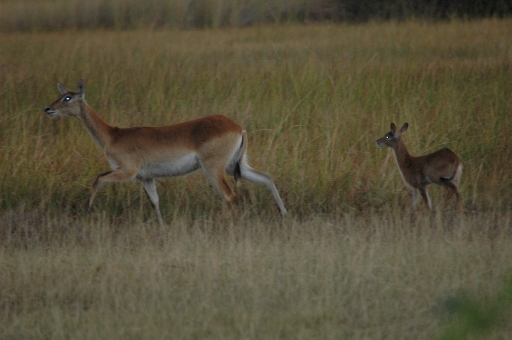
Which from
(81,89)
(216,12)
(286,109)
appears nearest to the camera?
(81,89)

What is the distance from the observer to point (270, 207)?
252 inches

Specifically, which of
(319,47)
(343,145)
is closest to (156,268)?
(343,145)

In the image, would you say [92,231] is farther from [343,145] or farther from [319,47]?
[319,47]

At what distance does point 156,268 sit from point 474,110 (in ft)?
15.8

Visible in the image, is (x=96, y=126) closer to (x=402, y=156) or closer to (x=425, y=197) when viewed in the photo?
(x=402, y=156)

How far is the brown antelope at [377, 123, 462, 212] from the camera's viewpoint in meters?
6.06

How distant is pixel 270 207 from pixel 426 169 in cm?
126

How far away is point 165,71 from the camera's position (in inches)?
376

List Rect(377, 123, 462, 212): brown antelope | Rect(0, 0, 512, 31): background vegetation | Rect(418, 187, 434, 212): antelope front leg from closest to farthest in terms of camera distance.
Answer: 1. Rect(377, 123, 462, 212): brown antelope
2. Rect(418, 187, 434, 212): antelope front leg
3. Rect(0, 0, 512, 31): background vegetation

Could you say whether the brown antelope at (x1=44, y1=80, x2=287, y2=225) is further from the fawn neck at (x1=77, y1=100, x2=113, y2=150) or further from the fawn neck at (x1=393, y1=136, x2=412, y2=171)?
the fawn neck at (x1=393, y1=136, x2=412, y2=171)

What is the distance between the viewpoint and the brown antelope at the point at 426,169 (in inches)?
239

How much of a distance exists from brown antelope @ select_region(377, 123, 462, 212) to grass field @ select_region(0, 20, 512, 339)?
191mm

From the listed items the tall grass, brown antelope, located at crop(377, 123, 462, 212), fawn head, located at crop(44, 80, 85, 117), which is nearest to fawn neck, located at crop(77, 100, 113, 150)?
fawn head, located at crop(44, 80, 85, 117)

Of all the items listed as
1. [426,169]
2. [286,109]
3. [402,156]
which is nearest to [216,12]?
[286,109]
